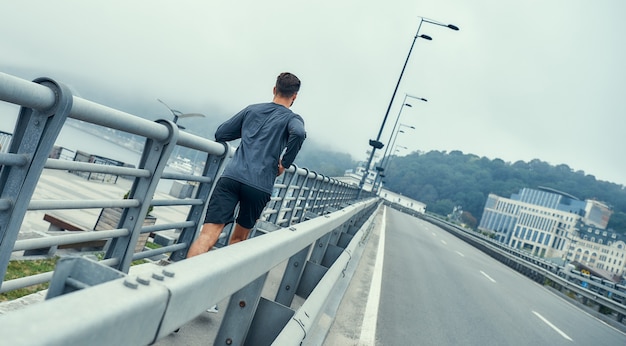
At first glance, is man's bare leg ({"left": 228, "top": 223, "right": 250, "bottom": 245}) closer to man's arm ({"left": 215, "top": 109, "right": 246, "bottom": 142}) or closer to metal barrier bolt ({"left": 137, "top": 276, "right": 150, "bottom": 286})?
man's arm ({"left": 215, "top": 109, "right": 246, "bottom": 142})

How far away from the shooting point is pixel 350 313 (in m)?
7.84

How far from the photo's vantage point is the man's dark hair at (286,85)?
5367 mm

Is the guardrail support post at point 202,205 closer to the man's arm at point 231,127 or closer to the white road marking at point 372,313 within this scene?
the man's arm at point 231,127

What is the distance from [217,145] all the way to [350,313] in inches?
144

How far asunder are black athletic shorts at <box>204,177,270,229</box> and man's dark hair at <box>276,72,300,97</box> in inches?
37.0

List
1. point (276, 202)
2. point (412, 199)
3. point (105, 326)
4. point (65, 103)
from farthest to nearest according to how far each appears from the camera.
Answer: point (412, 199), point (276, 202), point (65, 103), point (105, 326)

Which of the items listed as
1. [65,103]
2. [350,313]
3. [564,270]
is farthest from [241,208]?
[564,270]

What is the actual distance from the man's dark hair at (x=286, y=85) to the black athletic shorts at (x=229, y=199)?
94cm

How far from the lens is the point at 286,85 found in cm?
537

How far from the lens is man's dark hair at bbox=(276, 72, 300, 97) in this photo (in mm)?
5367

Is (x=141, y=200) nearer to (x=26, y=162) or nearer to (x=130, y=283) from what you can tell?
(x=26, y=162)

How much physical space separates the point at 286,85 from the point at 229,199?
1.16 m

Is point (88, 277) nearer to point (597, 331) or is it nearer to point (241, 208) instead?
point (241, 208)

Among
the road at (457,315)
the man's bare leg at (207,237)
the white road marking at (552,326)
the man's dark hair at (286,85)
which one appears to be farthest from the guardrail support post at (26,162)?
the white road marking at (552,326)
